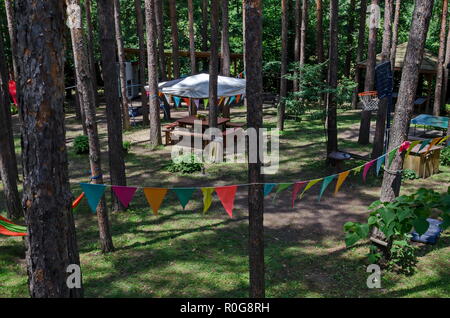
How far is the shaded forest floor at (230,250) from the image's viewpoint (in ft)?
23.1

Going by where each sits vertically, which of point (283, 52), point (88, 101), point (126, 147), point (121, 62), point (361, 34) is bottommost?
point (126, 147)

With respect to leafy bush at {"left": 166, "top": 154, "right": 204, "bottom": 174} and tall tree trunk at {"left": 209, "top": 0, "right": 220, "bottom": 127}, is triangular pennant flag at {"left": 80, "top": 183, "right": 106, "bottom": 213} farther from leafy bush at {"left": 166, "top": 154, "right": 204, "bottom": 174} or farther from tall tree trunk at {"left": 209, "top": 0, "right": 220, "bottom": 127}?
tall tree trunk at {"left": 209, "top": 0, "right": 220, "bottom": 127}

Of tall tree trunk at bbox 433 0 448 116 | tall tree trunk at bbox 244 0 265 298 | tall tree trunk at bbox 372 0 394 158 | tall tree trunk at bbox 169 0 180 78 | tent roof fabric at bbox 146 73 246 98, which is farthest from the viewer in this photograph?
tall tree trunk at bbox 169 0 180 78

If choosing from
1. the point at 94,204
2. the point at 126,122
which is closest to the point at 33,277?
the point at 94,204

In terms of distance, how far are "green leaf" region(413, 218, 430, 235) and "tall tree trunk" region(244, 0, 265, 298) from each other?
100.0 inches

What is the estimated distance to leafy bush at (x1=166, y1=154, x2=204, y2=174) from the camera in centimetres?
1318

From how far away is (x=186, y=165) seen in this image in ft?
43.5

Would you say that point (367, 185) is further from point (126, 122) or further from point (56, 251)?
point (126, 122)

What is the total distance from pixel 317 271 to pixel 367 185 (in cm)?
490

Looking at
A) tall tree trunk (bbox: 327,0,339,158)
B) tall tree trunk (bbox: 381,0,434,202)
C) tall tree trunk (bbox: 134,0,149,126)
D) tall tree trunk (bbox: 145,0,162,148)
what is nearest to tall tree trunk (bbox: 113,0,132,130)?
tall tree trunk (bbox: 134,0,149,126)

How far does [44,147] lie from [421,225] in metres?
3.43

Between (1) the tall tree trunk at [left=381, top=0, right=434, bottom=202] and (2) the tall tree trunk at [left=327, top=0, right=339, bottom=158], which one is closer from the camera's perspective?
(1) the tall tree trunk at [left=381, top=0, right=434, bottom=202]

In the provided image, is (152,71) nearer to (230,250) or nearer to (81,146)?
(81,146)

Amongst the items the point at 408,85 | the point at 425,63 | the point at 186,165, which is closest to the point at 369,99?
the point at 186,165
